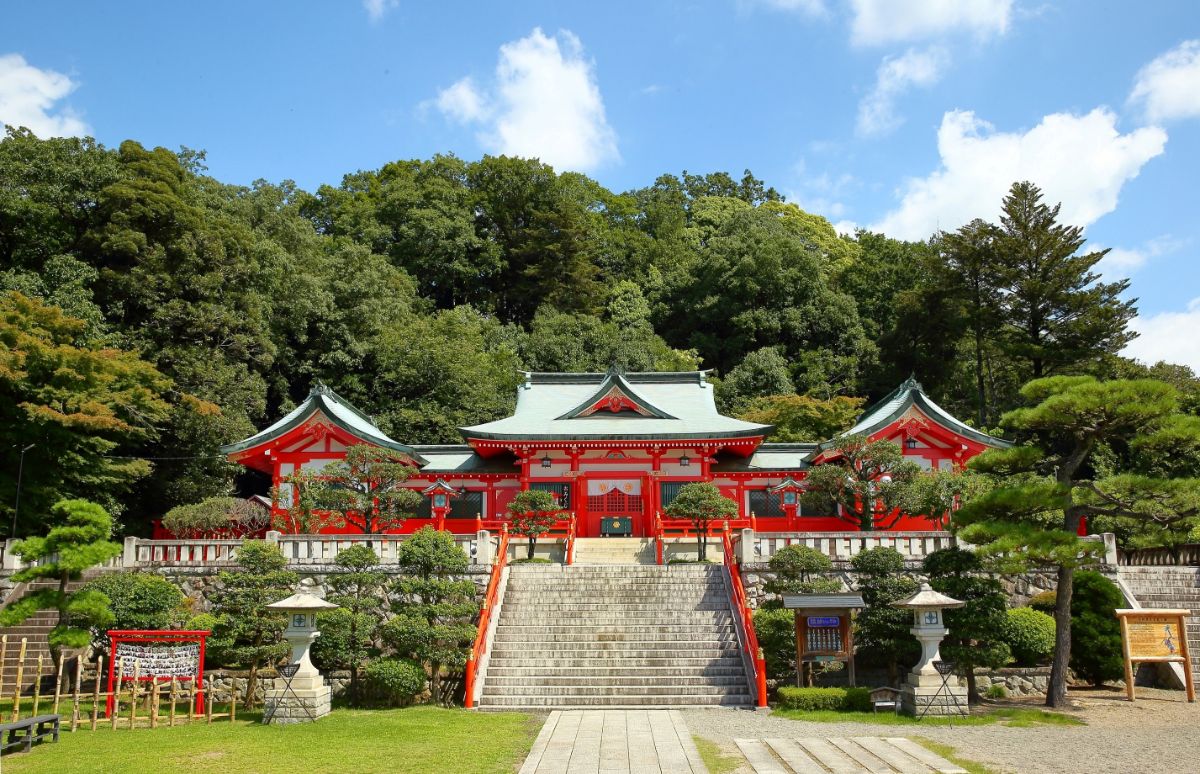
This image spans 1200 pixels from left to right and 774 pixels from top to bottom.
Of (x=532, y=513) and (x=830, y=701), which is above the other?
(x=532, y=513)

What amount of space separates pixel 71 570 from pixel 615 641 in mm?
10695

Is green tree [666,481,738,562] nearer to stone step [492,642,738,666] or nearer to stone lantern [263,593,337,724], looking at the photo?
stone step [492,642,738,666]

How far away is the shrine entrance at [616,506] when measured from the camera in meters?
29.0

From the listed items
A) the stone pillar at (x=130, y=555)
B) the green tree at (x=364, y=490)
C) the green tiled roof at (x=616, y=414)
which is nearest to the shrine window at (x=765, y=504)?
the green tiled roof at (x=616, y=414)

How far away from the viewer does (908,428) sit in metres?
29.7

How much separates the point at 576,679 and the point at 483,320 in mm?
37731

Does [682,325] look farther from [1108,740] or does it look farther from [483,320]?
[1108,740]

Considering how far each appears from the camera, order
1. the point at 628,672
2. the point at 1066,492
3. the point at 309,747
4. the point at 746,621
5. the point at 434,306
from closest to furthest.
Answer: the point at 309,747, the point at 1066,492, the point at 628,672, the point at 746,621, the point at 434,306

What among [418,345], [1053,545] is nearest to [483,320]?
[418,345]

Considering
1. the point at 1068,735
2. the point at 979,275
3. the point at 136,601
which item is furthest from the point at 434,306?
the point at 1068,735

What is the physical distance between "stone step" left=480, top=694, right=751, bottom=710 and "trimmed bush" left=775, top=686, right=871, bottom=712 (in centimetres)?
88

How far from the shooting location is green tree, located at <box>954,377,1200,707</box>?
1491 cm

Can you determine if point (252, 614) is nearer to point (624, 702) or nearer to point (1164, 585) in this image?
point (624, 702)

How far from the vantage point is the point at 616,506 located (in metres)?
29.4
